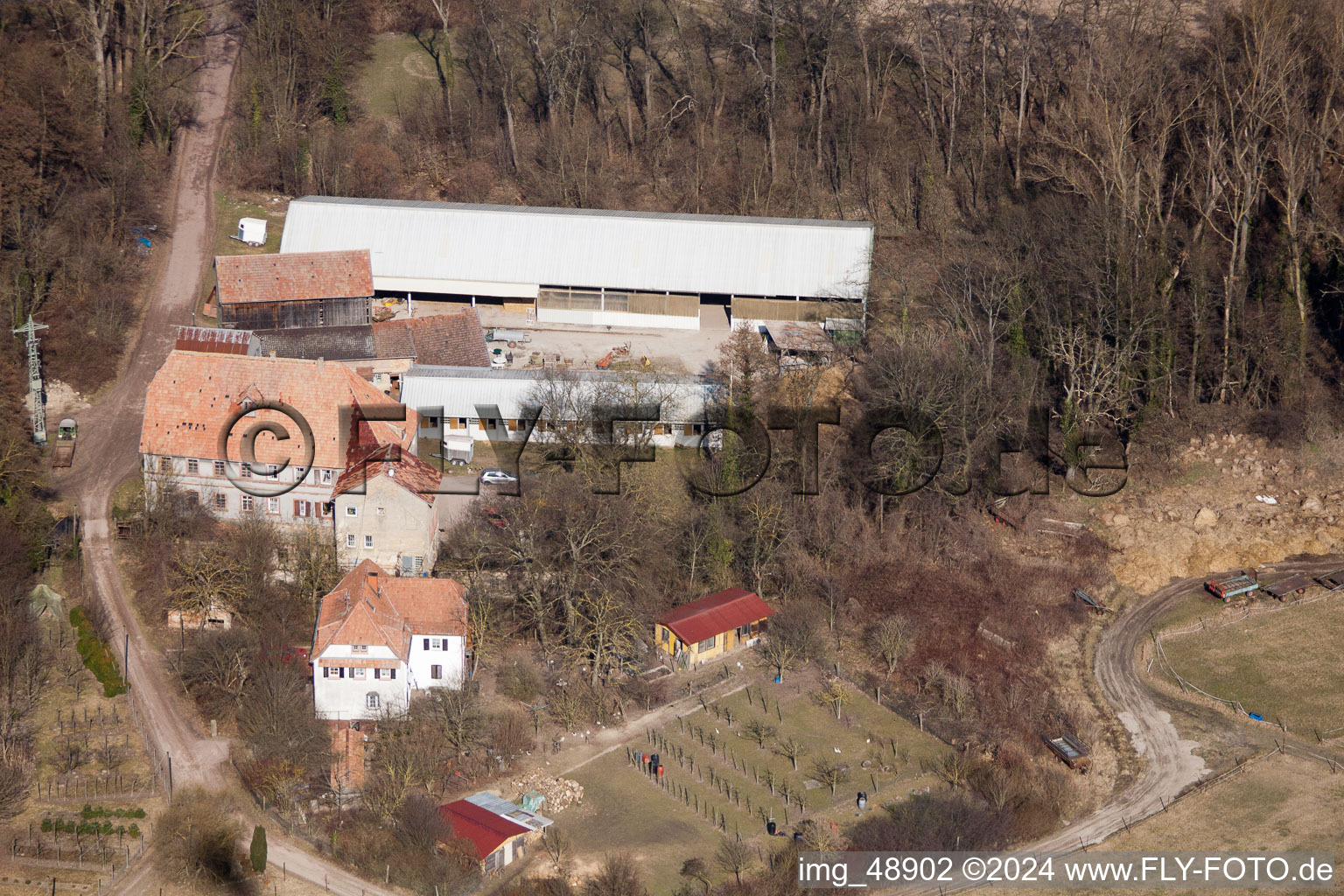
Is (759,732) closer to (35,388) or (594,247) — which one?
(35,388)

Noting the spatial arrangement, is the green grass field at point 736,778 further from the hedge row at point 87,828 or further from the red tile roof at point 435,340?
the red tile roof at point 435,340

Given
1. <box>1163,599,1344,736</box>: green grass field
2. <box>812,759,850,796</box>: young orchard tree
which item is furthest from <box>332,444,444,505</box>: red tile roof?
<box>1163,599,1344,736</box>: green grass field

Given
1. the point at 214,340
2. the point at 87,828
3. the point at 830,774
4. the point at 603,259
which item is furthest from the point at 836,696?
the point at 603,259

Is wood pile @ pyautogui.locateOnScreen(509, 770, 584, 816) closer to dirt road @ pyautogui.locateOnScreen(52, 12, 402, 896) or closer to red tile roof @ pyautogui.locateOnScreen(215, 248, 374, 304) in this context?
dirt road @ pyautogui.locateOnScreen(52, 12, 402, 896)

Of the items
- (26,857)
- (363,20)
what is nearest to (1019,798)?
(26,857)

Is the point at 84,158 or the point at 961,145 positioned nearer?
the point at 84,158

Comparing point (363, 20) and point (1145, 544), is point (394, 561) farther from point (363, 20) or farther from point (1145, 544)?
point (363, 20)

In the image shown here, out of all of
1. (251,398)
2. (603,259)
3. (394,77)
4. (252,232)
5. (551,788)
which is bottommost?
(551,788)
